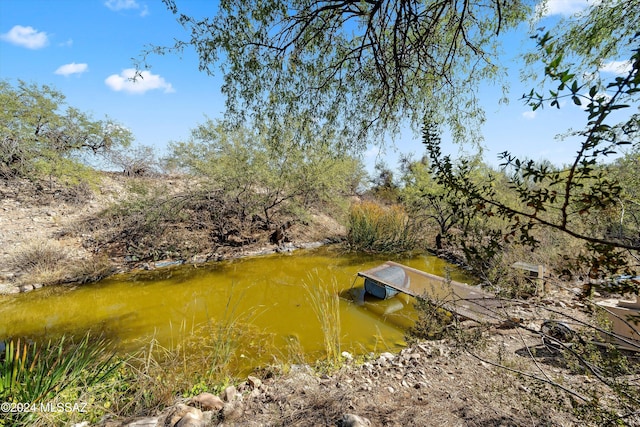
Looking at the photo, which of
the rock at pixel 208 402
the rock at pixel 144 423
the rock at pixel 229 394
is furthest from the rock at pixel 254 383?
the rock at pixel 144 423

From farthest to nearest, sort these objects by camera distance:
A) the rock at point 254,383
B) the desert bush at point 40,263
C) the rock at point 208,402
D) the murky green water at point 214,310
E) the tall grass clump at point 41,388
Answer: the desert bush at point 40,263, the murky green water at point 214,310, the rock at point 254,383, the rock at point 208,402, the tall grass clump at point 41,388

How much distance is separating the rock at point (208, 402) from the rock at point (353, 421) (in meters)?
0.96

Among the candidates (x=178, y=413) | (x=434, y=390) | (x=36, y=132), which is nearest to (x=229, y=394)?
(x=178, y=413)

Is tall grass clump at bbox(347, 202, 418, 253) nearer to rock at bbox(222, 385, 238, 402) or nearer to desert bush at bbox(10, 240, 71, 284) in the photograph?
rock at bbox(222, 385, 238, 402)

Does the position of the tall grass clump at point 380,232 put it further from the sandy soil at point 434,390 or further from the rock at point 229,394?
the rock at point 229,394

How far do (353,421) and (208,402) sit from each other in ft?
3.75

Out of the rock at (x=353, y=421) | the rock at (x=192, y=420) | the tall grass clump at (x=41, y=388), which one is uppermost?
the tall grass clump at (x=41, y=388)

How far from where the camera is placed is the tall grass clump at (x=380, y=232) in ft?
28.9

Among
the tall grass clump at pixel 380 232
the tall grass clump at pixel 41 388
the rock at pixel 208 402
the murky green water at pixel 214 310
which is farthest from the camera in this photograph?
the tall grass clump at pixel 380 232

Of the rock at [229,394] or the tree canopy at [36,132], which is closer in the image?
the rock at [229,394]

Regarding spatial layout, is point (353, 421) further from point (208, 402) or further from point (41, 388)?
point (41, 388)

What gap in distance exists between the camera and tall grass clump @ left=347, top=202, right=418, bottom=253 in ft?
28.9

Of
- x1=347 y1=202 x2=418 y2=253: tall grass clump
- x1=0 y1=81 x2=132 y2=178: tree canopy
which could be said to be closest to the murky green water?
x1=347 y1=202 x2=418 y2=253: tall grass clump

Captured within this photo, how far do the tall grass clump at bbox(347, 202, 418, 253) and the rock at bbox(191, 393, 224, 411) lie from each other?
6847 mm
